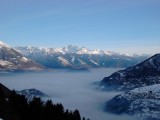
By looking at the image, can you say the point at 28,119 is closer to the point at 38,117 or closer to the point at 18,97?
the point at 38,117

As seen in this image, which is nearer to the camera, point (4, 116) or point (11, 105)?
point (4, 116)

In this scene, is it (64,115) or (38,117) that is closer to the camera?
(38,117)

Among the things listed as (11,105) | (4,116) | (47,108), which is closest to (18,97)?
(11,105)

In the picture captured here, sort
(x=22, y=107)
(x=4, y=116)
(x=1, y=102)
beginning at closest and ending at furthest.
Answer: (x=4, y=116), (x=1, y=102), (x=22, y=107)

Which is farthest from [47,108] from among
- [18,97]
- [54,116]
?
[18,97]

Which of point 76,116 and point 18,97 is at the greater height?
point 18,97

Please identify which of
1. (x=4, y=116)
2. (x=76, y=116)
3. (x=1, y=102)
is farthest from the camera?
(x=76, y=116)

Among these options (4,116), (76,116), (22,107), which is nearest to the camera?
(4,116)

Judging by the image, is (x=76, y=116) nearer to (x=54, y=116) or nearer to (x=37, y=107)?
(x=54, y=116)

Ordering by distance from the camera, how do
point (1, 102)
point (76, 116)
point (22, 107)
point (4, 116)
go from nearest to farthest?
point (4, 116) → point (1, 102) → point (22, 107) → point (76, 116)
